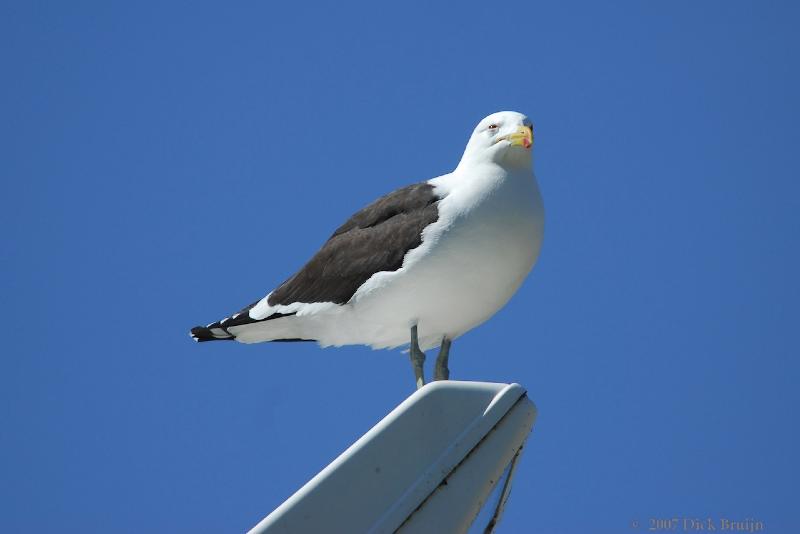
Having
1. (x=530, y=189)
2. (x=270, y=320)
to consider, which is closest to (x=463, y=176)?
(x=530, y=189)

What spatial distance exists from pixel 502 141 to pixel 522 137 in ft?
0.59

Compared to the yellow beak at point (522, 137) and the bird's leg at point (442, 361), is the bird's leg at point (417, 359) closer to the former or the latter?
the bird's leg at point (442, 361)

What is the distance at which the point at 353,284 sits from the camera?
36.2ft

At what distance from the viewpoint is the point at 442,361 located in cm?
1122

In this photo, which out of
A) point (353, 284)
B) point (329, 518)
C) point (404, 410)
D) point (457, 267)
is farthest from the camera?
point (353, 284)

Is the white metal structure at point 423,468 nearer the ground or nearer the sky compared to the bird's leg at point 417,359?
nearer the ground

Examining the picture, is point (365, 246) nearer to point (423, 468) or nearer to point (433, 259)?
point (433, 259)

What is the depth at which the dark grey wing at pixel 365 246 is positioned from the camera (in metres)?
10.7

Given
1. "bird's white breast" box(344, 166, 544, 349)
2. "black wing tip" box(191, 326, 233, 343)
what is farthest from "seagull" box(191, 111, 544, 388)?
"black wing tip" box(191, 326, 233, 343)

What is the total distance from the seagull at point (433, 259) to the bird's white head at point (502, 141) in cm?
1

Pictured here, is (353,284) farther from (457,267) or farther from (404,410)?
(404,410)

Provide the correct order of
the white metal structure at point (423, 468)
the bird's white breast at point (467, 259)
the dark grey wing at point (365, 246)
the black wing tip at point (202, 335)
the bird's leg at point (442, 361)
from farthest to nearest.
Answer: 1. the black wing tip at point (202, 335)
2. the bird's leg at point (442, 361)
3. the dark grey wing at point (365, 246)
4. the bird's white breast at point (467, 259)
5. the white metal structure at point (423, 468)

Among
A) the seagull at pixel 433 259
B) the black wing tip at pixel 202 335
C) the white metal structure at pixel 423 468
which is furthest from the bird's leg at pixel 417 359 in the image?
the white metal structure at pixel 423 468

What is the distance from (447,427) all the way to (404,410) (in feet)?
0.67
